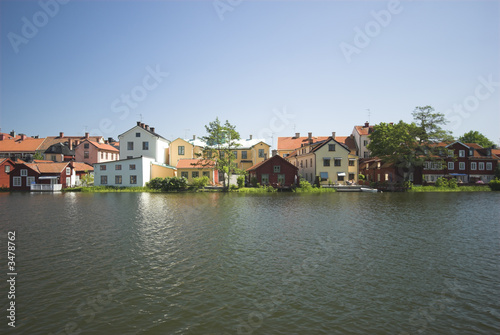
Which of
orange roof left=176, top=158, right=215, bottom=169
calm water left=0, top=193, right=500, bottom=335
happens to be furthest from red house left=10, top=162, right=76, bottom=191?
calm water left=0, top=193, right=500, bottom=335

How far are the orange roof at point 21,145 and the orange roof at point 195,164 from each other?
171 feet

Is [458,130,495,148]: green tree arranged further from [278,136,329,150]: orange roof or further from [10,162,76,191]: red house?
[10,162,76,191]: red house

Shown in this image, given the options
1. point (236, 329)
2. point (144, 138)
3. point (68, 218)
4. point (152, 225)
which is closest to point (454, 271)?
point (236, 329)

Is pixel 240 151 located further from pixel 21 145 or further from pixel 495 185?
pixel 21 145

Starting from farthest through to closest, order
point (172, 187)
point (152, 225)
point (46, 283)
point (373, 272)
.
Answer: point (172, 187) < point (152, 225) < point (373, 272) < point (46, 283)

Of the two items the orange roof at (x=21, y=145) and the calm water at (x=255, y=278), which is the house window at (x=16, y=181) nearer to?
the orange roof at (x=21, y=145)

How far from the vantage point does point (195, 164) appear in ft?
202

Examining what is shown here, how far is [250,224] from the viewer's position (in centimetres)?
2420

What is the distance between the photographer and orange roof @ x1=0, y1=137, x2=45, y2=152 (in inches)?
3457

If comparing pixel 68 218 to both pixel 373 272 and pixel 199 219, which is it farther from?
pixel 373 272

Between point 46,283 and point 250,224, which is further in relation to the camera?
point 250,224

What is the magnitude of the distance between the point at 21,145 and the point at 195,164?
202 ft

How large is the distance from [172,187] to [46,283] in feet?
151

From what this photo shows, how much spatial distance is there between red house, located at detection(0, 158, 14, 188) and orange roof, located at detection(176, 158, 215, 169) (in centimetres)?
3490
